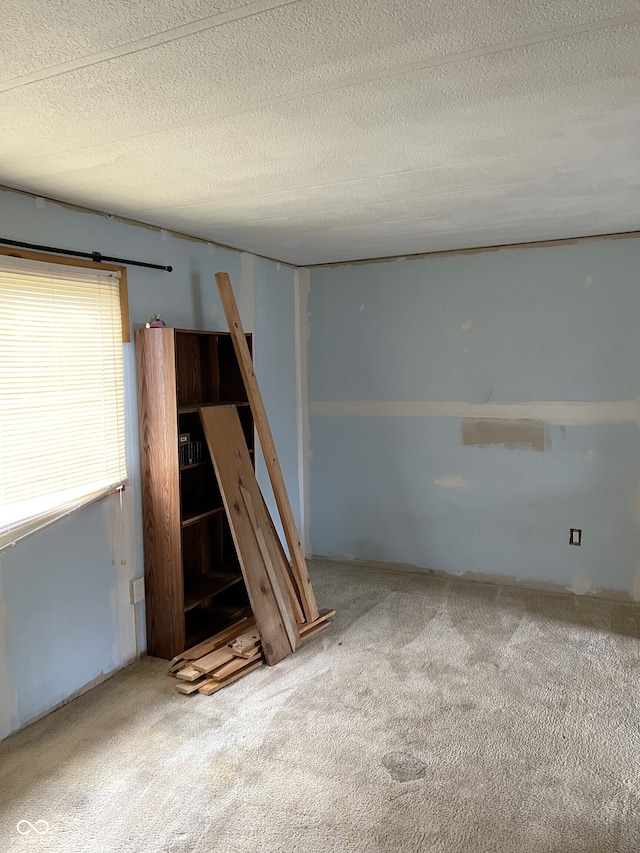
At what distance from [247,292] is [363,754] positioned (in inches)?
118

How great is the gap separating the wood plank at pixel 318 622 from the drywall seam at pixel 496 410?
62.0 inches

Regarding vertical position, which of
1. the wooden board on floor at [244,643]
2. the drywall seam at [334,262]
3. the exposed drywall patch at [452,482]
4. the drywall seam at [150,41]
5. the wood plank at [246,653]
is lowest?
the wood plank at [246,653]

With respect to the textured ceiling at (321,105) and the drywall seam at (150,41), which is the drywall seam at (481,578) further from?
the drywall seam at (150,41)

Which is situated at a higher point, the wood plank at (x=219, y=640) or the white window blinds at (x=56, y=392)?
the white window blinds at (x=56, y=392)

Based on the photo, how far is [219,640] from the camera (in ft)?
11.2

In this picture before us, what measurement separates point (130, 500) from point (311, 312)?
7.52ft

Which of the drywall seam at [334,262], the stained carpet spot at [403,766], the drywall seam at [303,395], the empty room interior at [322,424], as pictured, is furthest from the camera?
the drywall seam at [303,395]

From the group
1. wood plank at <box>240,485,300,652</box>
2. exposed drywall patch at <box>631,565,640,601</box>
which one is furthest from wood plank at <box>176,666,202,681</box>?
exposed drywall patch at <box>631,565,640,601</box>

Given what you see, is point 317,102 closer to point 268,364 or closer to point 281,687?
point 281,687

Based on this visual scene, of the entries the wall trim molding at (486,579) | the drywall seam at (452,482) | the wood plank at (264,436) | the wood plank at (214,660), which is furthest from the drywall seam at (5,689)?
the drywall seam at (452,482)

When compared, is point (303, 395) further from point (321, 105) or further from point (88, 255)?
point (321, 105)

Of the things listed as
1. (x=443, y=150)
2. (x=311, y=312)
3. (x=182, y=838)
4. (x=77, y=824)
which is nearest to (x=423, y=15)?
(x=443, y=150)

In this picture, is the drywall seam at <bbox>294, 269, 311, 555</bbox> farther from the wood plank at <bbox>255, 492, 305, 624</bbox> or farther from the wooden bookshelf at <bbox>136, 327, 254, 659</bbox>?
the wood plank at <bbox>255, 492, 305, 624</bbox>

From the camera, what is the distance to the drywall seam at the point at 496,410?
404cm
